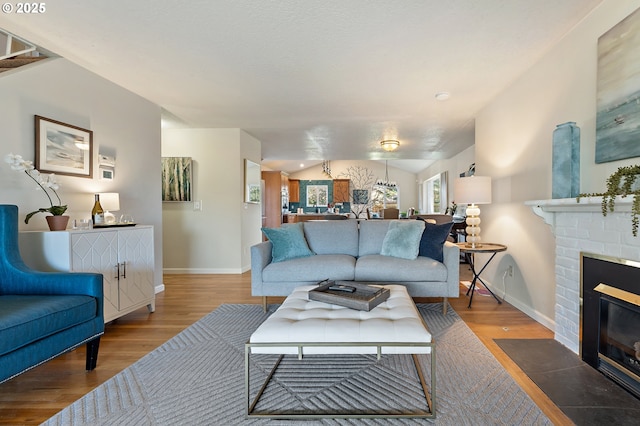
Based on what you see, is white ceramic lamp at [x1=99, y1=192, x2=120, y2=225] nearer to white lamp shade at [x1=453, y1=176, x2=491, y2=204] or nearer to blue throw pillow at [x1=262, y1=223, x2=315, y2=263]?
blue throw pillow at [x1=262, y1=223, x2=315, y2=263]

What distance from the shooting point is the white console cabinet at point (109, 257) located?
6.89 feet

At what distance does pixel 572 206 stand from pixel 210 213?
447 centimetres

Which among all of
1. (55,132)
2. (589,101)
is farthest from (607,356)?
(55,132)

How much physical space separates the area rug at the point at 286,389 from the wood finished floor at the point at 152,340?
97mm

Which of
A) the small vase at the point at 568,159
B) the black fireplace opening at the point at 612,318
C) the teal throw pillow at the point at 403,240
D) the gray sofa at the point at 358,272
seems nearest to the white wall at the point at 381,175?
the teal throw pillow at the point at 403,240

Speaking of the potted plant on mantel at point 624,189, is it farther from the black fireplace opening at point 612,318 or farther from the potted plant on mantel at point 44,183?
the potted plant on mantel at point 44,183

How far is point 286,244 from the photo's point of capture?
3.07 m

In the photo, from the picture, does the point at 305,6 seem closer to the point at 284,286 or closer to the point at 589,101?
the point at 589,101

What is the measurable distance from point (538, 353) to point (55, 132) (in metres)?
4.11

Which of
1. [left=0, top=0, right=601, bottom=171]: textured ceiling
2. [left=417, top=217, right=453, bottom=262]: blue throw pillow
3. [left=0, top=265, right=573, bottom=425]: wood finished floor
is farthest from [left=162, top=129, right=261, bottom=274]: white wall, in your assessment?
[left=417, top=217, right=453, bottom=262]: blue throw pillow

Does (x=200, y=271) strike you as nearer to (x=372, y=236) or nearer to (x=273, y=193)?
(x=372, y=236)

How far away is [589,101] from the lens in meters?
2.03

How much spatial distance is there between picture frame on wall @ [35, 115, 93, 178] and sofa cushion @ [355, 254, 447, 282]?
2732mm

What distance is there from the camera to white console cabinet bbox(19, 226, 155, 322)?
210 centimetres
